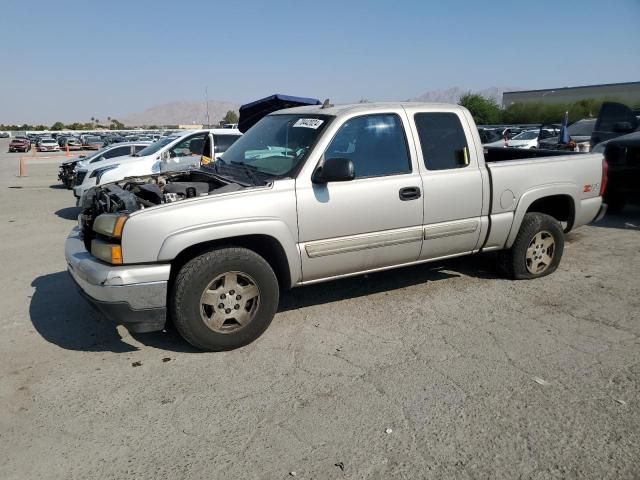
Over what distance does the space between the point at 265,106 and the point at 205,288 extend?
636cm

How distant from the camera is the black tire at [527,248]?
201 inches

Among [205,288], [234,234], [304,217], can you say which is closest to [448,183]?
[304,217]

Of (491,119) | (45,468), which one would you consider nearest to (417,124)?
(45,468)

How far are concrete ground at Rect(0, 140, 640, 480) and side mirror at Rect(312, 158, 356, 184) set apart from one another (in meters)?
1.26

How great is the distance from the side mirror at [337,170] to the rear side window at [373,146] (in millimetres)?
265

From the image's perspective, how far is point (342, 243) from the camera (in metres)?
4.12

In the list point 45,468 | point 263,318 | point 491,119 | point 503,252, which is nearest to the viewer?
point 45,468

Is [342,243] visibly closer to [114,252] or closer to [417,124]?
[417,124]

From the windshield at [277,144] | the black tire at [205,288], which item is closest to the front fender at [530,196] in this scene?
the windshield at [277,144]

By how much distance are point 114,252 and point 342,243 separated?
5.64ft

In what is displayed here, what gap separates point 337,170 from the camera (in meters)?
3.80

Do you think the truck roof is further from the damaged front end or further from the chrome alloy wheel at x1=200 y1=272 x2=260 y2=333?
the chrome alloy wheel at x1=200 y1=272 x2=260 y2=333

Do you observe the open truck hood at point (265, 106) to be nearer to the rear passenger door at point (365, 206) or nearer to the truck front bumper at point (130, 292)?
the rear passenger door at point (365, 206)

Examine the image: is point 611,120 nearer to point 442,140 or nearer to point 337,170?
point 442,140
